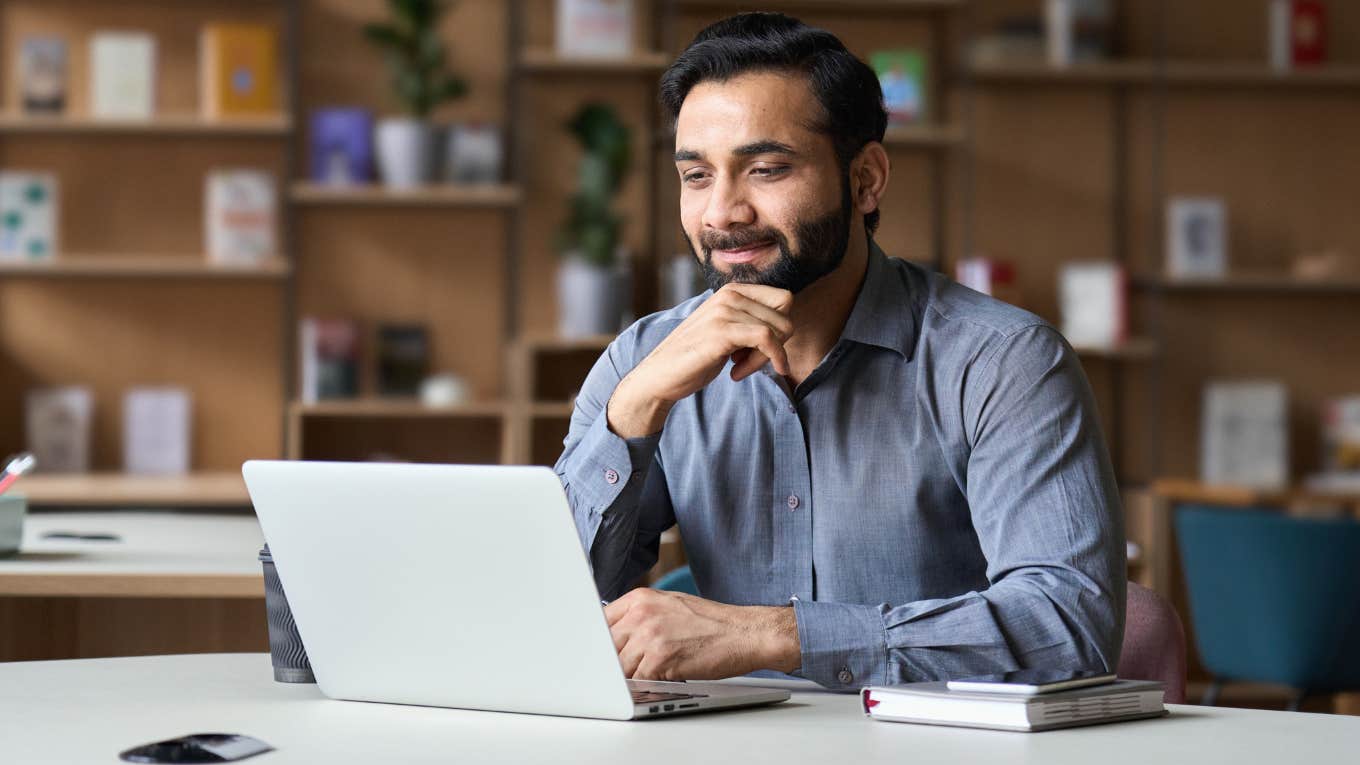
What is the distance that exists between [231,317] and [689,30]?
1.67m

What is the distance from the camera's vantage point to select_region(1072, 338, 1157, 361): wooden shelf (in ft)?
16.5

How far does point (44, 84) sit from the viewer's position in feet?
16.2

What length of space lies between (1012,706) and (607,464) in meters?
0.60

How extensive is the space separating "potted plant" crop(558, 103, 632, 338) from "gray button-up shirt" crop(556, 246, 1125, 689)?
2.88 meters

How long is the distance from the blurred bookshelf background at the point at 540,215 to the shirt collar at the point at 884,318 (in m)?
2.85

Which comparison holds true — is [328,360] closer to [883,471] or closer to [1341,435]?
[1341,435]

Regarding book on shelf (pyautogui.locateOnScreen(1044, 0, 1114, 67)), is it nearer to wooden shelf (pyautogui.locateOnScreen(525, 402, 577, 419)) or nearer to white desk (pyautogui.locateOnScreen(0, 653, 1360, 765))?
wooden shelf (pyautogui.locateOnScreen(525, 402, 577, 419))

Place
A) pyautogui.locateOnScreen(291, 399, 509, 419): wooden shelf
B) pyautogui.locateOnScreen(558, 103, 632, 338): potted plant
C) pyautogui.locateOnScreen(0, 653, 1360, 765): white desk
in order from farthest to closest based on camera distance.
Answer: pyautogui.locateOnScreen(558, 103, 632, 338): potted plant
pyautogui.locateOnScreen(291, 399, 509, 419): wooden shelf
pyautogui.locateOnScreen(0, 653, 1360, 765): white desk

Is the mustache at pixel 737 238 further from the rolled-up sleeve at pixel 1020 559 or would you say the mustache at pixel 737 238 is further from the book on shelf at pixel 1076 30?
the book on shelf at pixel 1076 30

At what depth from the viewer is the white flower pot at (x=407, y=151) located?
488 cm

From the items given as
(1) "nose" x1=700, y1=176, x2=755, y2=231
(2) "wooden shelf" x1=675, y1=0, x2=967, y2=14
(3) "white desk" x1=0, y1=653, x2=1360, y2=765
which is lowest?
(3) "white desk" x1=0, y1=653, x2=1360, y2=765

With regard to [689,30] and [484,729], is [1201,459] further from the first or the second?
[484,729]

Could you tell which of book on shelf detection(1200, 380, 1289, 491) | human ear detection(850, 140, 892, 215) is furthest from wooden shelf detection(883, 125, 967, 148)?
human ear detection(850, 140, 892, 215)

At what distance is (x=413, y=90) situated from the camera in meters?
4.88
